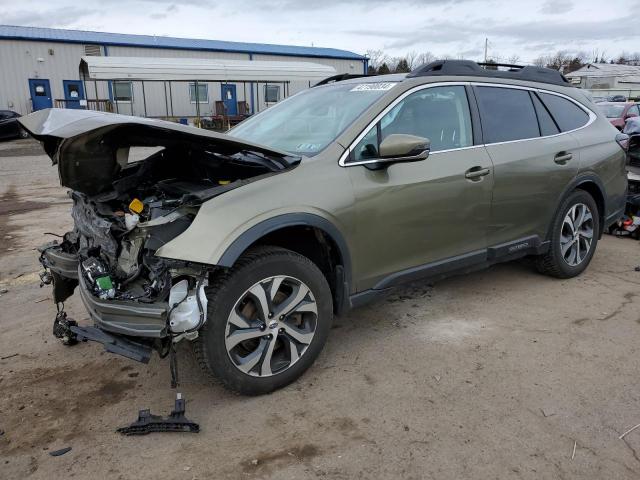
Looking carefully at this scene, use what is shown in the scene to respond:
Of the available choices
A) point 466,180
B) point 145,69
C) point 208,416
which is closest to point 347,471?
point 208,416

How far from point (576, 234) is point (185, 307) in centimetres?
378

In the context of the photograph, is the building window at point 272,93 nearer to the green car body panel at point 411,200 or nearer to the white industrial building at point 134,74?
the white industrial building at point 134,74

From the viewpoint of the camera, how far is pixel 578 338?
378cm

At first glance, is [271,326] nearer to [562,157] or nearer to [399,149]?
[399,149]

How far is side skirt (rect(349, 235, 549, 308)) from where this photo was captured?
3.43 meters

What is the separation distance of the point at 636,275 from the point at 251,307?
13.6ft

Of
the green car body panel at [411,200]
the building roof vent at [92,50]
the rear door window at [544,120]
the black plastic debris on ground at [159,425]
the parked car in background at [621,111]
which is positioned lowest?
the black plastic debris on ground at [159,425]

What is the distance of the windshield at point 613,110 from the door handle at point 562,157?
45.9 feet

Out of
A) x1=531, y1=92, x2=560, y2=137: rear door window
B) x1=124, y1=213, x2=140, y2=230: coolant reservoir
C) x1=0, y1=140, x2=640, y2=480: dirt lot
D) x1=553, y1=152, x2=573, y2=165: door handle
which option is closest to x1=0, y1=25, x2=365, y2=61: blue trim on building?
x1=0, y1=140, x2=640, y2=480: dirt lot

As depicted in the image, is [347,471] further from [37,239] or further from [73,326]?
[37,239]

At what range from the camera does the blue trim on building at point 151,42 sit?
94.7 feet

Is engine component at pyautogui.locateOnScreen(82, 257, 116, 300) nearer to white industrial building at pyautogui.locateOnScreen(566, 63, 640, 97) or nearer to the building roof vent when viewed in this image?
the building roof vent

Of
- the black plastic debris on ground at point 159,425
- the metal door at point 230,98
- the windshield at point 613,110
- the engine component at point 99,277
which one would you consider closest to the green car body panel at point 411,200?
the engine component at point 99,277

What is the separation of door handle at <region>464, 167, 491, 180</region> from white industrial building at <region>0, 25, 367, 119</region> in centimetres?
2193
